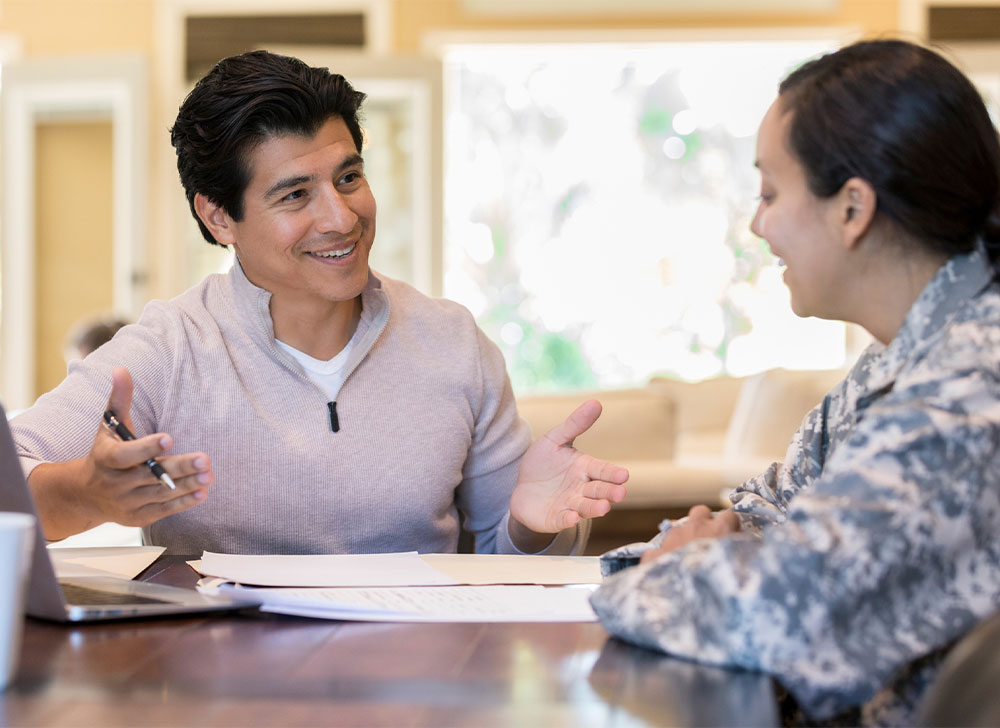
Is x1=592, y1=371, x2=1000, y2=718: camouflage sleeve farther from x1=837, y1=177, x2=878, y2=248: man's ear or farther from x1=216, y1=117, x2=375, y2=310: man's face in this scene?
x1=216, y1=117, x2=375, y2=310: man's face

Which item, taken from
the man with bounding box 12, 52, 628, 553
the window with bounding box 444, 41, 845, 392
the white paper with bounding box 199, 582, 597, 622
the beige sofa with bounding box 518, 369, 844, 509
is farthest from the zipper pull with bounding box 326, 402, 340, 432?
the window with bounding box 444, 41, 845, 392

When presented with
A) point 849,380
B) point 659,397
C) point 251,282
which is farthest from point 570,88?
point 849,380

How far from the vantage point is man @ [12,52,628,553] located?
1.48 m

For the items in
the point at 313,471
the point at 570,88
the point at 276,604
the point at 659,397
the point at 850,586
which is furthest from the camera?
the point at 570,88

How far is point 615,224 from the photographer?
789 cm

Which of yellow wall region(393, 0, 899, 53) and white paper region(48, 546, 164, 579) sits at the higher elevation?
yellow wall region(393, 0, 899, 53)

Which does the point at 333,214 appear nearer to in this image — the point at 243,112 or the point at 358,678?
the point at 243,112

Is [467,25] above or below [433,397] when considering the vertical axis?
above

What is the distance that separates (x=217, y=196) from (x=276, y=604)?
790 millimetres

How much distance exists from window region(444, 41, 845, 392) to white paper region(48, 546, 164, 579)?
6421 millimetres

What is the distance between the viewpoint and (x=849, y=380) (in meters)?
1.11

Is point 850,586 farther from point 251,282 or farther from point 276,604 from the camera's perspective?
point 251,282

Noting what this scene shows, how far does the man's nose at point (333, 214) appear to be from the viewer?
1.54 m

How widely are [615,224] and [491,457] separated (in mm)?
6385
